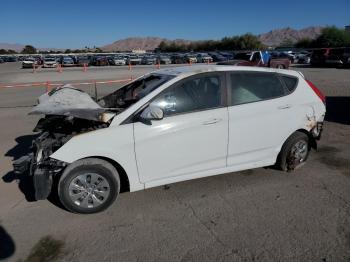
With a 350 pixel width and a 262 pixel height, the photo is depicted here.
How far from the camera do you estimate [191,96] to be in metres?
4.52

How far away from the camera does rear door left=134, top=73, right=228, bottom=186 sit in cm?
426

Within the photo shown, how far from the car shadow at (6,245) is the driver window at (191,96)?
212 cm

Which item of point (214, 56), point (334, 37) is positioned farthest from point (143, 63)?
point (334, 37)

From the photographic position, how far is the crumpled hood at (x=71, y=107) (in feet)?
13.9

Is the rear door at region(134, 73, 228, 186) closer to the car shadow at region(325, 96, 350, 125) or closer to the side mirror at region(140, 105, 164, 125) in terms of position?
the side mirror at region(140, 105, 164, 125)

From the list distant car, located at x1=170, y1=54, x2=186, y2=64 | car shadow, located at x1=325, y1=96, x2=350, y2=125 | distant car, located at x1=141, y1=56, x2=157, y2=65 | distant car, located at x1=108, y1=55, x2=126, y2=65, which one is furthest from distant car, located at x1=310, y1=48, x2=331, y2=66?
distant car, located at x1=108, y1=55, x2=126, y2=65

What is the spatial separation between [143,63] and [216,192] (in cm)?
4717

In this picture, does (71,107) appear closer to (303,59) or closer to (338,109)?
(338,109)

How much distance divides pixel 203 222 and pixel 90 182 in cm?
134

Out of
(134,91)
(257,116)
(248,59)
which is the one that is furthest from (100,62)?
(257,116)

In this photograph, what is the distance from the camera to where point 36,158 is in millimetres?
4246

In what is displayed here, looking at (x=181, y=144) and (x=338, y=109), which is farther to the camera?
(x=338, y=109)

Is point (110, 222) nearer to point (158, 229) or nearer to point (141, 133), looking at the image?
point (158, 229)

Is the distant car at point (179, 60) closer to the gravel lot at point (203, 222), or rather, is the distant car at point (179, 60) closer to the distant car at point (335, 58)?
the distant car at point (335, 58)
